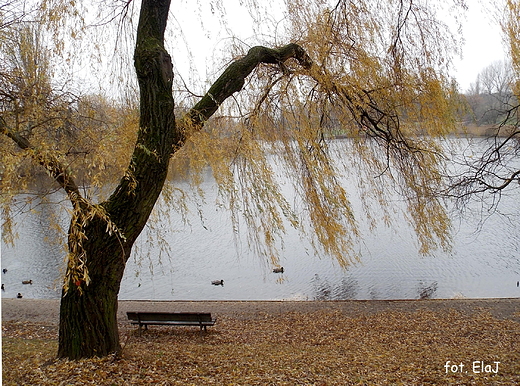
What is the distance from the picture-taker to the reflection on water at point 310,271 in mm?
9812

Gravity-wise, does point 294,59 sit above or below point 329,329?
above

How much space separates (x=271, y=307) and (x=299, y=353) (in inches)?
128

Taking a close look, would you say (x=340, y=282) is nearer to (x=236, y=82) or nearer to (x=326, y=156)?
(x=326, y=156)

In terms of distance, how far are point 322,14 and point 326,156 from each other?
183 centimetres

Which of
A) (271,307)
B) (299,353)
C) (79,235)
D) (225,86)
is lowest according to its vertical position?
(299,353)

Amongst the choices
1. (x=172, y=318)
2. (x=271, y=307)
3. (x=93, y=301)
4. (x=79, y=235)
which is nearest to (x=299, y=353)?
(x=172, y=318)

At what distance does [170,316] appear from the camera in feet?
20.7

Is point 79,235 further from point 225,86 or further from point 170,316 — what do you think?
point 170,316

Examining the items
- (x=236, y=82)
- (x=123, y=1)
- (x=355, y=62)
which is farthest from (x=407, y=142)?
(x=123, y=1)

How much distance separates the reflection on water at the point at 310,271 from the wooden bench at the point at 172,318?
278 centimetres

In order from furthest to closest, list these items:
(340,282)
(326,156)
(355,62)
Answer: (340,282) → (326,156) → (355,62)

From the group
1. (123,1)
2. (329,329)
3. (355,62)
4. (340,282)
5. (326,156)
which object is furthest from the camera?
(340,282)

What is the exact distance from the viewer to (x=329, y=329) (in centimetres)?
675

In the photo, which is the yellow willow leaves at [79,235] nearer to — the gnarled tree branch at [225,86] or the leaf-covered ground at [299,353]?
the leaf-covered ground at [299,353]
